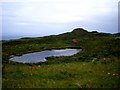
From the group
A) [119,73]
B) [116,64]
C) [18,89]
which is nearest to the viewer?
[18,89]

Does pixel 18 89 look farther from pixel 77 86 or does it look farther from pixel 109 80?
pixel 109 80

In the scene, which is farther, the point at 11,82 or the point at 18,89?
the point at 11,82

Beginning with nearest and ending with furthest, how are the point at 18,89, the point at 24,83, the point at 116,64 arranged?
A: the point at 18,89 → the point at 24,83 → the point at 116,64

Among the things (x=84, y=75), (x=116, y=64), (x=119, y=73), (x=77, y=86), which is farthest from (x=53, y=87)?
(x=116, y=64)

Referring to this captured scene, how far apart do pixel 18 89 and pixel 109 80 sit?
23.0 ft

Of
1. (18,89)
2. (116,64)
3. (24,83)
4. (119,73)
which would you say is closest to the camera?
(18,89)

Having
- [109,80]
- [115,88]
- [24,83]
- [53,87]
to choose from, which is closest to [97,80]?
[109,80]

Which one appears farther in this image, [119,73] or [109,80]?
[119,73]

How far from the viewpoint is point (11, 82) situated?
20.7 meters

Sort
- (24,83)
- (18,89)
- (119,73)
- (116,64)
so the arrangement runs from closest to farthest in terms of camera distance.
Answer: (18,89), (24,83), (119,73), (116,64)

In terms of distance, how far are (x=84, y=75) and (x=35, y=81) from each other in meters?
4.75

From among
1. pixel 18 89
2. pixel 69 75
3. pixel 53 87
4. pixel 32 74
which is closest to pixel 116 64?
pixel 69 75

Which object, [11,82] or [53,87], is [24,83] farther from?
[53,87]

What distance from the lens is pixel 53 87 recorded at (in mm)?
18531
